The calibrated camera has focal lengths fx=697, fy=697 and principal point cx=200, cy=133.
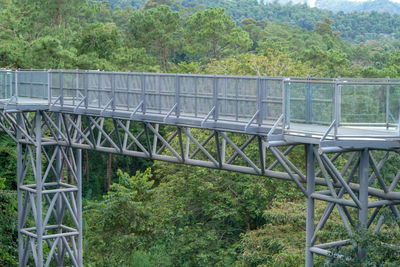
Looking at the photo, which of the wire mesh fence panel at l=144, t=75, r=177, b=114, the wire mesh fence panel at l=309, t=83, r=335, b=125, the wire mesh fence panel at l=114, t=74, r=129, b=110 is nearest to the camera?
the wire mesh fence panel at l=309, t=83, r=335, b=125

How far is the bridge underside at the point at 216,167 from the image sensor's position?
1214cm

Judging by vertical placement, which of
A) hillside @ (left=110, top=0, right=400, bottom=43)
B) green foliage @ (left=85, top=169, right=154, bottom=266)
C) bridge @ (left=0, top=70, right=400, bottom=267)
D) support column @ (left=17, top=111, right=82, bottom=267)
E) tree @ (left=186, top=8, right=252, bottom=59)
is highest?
hillside @ (left=110, top=0, right=400, bottom=43)

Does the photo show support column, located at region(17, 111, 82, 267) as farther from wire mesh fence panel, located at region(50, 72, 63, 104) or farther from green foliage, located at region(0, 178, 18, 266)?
green foliage, located at region(0, 178, 18, 266)

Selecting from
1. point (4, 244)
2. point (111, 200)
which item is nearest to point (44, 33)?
point (111, 200)

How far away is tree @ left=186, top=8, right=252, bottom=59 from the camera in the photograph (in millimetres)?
59562

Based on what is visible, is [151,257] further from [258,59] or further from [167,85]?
[167,85]

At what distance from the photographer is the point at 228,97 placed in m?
15.9

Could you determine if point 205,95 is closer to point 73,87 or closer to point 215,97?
point 215,97

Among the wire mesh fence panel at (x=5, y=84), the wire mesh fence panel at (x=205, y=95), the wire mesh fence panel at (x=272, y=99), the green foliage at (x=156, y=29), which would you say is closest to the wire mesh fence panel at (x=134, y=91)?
the wire mesh fence panel at (x=205, y=95)

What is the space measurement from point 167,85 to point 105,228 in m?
18.8

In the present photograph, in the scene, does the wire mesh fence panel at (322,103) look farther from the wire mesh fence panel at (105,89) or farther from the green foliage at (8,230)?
the green foliage at (8,230)

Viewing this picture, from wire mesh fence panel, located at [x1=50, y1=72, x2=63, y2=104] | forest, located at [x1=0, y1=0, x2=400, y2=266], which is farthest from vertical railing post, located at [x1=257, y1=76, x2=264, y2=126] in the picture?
wire mesh fence panel, located at [x1=50, y1=72, x2=63, y2=104]

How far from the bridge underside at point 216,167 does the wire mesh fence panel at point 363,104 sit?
52cm

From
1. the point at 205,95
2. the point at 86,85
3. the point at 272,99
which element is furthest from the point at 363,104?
the point at 86,85
